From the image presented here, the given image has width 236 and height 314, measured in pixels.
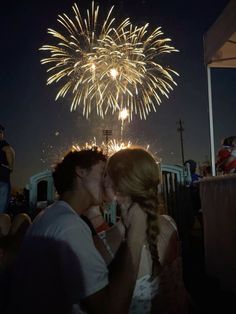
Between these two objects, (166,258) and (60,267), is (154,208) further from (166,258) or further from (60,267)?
(60,267)

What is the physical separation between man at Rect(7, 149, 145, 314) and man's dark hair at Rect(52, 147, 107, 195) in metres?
0.37

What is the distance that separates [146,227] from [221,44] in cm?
520

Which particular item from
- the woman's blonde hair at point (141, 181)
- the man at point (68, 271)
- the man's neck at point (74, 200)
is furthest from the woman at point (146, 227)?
the man's neck at point (74, 200)

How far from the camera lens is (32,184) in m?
10.5

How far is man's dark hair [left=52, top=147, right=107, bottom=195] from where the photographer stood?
2305 millimetres

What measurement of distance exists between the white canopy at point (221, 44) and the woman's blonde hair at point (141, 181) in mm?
4296

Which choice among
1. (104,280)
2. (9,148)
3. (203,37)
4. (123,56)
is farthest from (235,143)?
(123,56)

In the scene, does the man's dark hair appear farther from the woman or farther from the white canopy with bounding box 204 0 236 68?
the white canopy with bounding box 204 0 236 68

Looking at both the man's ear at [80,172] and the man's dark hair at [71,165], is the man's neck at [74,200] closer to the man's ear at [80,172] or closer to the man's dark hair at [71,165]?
the man's dark hair at [71,165]

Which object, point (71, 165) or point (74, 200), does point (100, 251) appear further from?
point (71, 165)

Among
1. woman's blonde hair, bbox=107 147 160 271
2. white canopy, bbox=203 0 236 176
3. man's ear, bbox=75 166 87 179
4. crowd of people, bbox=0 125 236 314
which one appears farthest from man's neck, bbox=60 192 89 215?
white canopy, bbox=203 0 236 176

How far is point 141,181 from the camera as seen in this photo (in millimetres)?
2018

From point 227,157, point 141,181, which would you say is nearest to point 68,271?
point 141,181

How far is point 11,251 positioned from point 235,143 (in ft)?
17.8
